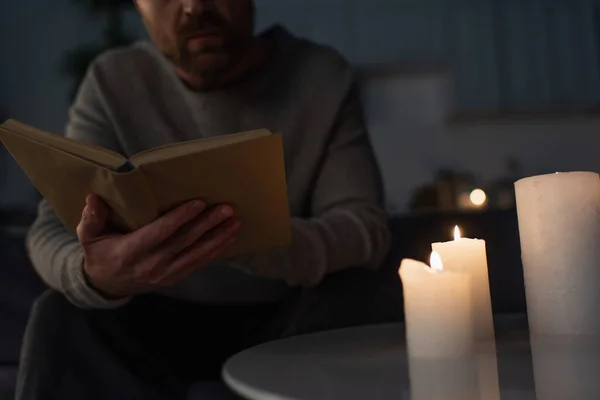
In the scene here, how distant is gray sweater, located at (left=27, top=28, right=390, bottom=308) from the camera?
3.55ft

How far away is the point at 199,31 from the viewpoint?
1161 mm

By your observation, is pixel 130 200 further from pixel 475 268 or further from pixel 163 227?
pixel 475 268

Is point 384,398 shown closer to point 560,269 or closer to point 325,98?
point 560,269

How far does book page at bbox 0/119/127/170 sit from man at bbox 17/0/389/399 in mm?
62

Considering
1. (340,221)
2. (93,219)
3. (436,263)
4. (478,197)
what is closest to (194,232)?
(93,219)

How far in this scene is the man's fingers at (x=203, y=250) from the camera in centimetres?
72

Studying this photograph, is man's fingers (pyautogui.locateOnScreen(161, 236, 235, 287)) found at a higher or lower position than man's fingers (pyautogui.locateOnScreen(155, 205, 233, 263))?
lower

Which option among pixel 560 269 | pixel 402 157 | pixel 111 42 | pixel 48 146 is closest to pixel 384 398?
pixel 560 269

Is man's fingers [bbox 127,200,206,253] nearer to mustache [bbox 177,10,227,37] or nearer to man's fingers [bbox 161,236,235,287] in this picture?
man's fingers [bbox 161,236,235,287]

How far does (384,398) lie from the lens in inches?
16.6

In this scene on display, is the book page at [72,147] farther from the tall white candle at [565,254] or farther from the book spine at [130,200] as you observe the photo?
the tall white candle at [565,254]

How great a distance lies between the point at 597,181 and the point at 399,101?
0.82 metres

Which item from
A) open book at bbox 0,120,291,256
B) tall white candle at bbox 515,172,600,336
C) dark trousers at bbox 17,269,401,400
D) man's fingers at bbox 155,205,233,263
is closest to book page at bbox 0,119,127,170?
open book at bbox 0,120,291,256

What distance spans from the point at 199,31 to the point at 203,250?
22.3 inches
